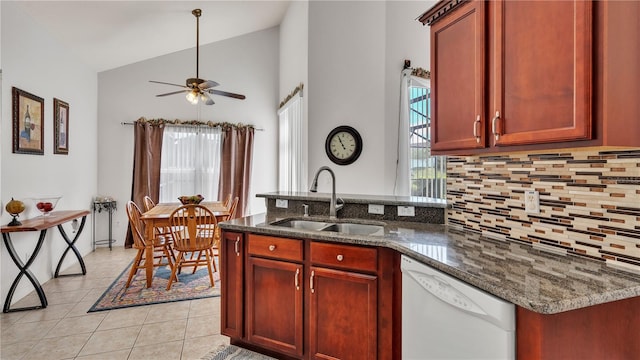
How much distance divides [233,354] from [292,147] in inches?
127

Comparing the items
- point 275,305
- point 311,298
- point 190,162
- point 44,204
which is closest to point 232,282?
point 275,305

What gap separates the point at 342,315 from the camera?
6.25 feet

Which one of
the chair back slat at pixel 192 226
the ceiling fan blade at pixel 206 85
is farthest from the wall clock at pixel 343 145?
the chair back slat at pixel 192 226

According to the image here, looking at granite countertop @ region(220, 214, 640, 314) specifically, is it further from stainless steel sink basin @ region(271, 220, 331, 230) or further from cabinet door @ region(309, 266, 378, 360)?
stainless steel sink basin @ region(271, 220, 331, 230)

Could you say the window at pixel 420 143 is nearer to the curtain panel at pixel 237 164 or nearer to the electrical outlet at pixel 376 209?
the electrical outlet at pixel 376 209

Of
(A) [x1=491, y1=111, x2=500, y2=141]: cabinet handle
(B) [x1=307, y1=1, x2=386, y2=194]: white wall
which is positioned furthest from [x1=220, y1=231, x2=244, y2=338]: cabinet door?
(B) [x1=307, y1=1, x2=386, y2=194]: white wall

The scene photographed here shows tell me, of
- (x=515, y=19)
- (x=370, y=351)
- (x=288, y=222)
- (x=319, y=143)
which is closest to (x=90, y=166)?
(x=319, y=143)

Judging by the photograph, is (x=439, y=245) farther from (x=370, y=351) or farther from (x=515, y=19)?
(x=515, y=19)

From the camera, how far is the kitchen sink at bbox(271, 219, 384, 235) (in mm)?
2363

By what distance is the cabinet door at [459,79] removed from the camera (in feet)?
5.01

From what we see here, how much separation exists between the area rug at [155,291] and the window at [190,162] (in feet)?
5.82

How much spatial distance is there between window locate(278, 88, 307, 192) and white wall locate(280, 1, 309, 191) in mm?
148

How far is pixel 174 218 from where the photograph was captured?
3.57 m

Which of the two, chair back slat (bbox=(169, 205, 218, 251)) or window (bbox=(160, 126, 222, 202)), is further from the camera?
window (bbox=(160, 126, 222, 202))
